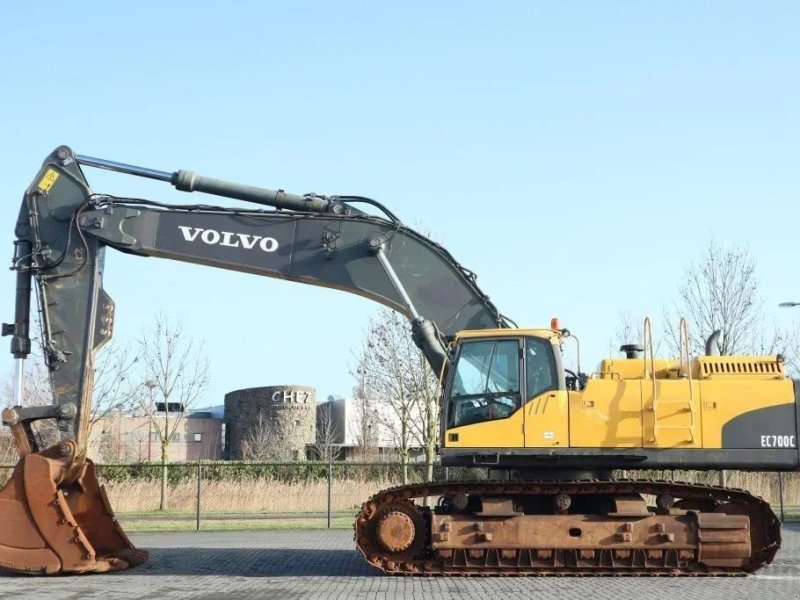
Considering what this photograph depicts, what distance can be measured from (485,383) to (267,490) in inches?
662

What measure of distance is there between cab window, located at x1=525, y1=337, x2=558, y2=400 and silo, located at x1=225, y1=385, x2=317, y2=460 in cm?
4402

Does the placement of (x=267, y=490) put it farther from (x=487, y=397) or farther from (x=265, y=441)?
(x=265, y=441)

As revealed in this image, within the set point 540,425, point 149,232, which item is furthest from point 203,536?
point 540,425

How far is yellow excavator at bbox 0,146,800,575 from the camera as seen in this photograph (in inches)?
514

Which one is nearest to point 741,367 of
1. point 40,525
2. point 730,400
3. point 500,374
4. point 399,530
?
point 730,400

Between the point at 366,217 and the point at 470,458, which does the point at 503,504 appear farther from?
the point at 366,217

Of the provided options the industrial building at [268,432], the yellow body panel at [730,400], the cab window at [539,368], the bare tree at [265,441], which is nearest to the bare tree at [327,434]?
the industrial building at [268,432]

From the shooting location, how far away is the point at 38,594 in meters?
12.0

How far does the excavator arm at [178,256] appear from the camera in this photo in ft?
47.0

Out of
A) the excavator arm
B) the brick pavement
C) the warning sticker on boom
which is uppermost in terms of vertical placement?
the warning sticker on boom

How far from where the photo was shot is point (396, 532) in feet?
43.8

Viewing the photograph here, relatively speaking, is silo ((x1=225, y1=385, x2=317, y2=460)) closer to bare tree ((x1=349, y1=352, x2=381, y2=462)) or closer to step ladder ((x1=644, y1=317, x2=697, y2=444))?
bare tree ((x1=349, y1=352, x2=381, y2=462))

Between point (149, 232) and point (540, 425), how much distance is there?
20.9 ft

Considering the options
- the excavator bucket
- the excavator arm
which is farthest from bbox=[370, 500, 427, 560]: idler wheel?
the excavator bucket
